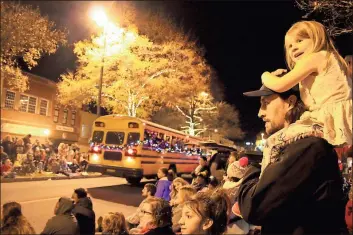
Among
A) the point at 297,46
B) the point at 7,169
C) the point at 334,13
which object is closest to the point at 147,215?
the point at 7,169

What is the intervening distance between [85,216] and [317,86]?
341cm

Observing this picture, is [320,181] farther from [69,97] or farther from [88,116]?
[88,116]

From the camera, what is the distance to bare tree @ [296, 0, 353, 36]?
6.50 meters

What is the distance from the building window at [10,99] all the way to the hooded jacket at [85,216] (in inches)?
86.1

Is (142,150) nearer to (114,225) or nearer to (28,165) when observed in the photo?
(114,225)

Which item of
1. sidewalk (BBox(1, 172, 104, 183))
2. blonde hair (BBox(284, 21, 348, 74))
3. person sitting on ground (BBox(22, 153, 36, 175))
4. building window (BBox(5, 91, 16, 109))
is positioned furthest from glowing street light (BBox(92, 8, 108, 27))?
blonde hair (BBox(284, 21, 348, 74))

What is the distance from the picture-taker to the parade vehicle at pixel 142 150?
18.5ft

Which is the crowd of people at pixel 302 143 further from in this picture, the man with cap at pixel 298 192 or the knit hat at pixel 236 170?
the knit hat at pixel 236 170

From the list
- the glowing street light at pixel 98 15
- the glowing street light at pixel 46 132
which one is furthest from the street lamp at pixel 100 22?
the glowing street light at pixel 46 132

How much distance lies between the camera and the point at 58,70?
2615mm

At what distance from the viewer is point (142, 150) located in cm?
973

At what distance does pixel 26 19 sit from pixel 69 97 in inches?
30.8

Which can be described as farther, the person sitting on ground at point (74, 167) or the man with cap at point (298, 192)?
the person sitting on ground at point (74, 167)

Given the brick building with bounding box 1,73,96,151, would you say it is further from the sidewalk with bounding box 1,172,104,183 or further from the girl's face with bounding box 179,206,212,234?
the girl's face with bounding box 179,206,212,234
